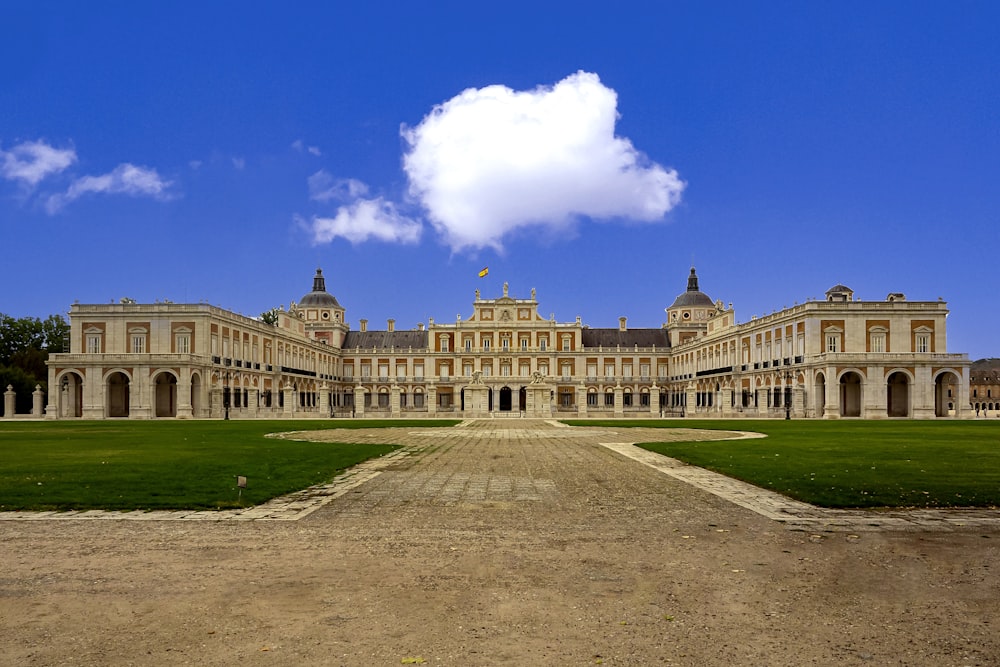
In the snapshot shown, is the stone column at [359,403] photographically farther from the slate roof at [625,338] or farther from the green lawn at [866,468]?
the slate roof at [625,338]

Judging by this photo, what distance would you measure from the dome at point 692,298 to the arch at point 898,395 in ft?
138

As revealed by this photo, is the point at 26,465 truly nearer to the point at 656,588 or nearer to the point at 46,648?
the point at 46,648

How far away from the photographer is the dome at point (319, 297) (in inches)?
3971

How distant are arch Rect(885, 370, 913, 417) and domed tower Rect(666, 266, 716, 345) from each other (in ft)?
125

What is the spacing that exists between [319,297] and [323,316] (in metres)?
3.02

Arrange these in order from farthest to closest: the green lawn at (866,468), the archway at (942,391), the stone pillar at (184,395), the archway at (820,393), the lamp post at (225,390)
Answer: the lamp post at (225,390)
the archway at (942,391)
the archway at (820,393)
the stone pillar at (184,395)
the green lawn at (866,468)

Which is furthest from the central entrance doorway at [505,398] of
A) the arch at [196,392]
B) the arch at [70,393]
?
the arch at [70,393]

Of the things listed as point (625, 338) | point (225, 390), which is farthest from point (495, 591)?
point (625, 338)

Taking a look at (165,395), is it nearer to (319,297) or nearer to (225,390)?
(225,390)

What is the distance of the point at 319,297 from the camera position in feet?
333

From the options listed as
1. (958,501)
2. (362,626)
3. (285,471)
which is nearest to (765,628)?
(362,626)

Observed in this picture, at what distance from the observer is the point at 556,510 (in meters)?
10.8

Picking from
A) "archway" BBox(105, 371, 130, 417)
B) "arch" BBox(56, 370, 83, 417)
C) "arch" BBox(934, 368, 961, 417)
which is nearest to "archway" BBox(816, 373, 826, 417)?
"arch" BBox(934, 368, 961, 417)

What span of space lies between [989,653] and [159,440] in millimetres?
24249
